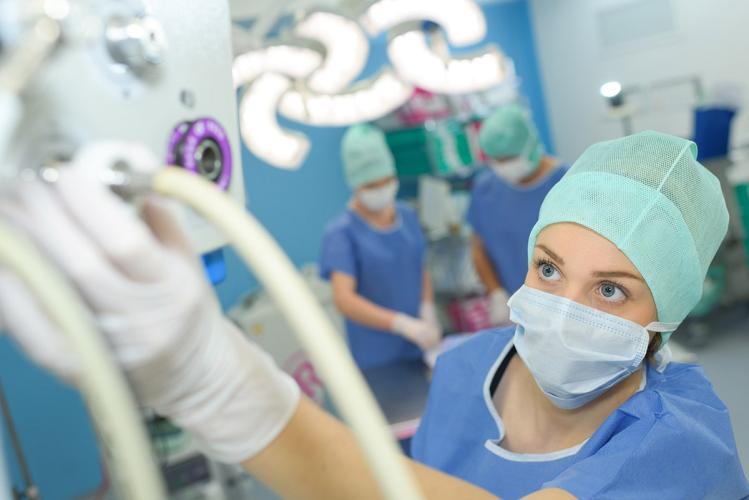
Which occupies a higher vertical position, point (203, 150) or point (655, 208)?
point (203, 150)

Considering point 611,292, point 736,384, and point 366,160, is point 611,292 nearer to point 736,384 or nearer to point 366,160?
point 736,384

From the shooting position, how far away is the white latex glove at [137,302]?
0.42 meters

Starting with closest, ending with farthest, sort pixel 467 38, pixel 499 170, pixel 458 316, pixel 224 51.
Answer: pixel 224 51, pixel 467 38, pixel 499 170, pixel 458 316

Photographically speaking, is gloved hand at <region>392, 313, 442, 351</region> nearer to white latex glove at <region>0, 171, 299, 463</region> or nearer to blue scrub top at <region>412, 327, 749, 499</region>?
blue scrub top at <region>412, 327, 749, 499</region>

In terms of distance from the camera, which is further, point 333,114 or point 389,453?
point 333,114

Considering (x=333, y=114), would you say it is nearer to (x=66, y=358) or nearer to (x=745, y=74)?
(x=66, y=358)

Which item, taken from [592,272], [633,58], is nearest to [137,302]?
[592,272]

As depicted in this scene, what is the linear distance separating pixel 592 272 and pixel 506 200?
151cm

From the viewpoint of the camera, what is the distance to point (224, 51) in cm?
69

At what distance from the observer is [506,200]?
2412mm

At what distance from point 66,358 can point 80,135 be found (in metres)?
0.16

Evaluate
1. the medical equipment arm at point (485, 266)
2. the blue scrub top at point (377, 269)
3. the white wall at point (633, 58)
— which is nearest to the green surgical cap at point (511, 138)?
the medical equipment arm at point (485, 266)

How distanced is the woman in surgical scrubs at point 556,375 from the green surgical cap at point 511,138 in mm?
1243

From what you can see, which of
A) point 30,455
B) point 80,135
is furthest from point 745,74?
point 80,135
